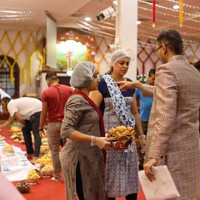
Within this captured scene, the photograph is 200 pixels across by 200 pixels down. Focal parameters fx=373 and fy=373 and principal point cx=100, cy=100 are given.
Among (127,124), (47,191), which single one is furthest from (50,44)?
(127,124)

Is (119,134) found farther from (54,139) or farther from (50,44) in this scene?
(50,44)

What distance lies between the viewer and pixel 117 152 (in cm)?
269

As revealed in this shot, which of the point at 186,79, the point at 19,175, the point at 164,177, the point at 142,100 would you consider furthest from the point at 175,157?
the point at 19,175

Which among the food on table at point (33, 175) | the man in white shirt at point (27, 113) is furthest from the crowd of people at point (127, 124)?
the man in white shirt at point (27, 113)

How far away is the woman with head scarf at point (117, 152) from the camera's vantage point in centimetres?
Answer: 266

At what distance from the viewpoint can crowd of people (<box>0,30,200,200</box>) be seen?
2025 millimetres

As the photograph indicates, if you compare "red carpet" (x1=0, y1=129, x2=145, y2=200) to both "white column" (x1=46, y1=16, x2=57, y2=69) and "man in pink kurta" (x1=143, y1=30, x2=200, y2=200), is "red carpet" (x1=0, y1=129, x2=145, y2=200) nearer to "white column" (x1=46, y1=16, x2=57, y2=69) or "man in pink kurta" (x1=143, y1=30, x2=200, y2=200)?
"man in pink kurta" (x1=143, y1=30, x2=200, y2=200)

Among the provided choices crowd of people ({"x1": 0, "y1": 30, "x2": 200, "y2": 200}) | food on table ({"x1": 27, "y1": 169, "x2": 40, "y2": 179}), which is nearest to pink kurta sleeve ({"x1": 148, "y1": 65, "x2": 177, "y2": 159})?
crowd of people ({"x1": 0, "y1": 30, "x2": 200, "y2": 200})

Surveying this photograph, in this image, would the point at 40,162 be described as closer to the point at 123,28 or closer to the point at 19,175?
the point at 19,175

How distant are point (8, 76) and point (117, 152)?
422 inches

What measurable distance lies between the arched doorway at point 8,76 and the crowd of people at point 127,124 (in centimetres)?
1038

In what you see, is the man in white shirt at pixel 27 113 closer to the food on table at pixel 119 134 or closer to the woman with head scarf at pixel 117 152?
the woman with head scarf at pixel 117 152

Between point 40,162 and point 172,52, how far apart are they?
353 cm

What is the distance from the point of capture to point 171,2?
7105mm
